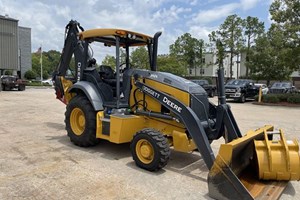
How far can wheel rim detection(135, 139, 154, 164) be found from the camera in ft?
16.4

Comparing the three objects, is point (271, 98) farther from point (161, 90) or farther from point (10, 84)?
point (10, 84)

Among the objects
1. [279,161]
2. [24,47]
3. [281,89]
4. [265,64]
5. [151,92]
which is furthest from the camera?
[24,47]

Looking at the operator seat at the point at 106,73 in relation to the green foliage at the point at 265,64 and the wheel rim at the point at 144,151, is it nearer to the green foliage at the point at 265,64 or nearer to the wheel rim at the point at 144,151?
the wheel rim at the point at 144,151

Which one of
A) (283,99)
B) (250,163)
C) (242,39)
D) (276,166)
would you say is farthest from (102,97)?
(242,39)

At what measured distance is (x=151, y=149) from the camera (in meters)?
4.98

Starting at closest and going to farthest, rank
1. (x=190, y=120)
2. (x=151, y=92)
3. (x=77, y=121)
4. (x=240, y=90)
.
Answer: (x=190, y=120)
(x=151, y=92)
(x=77, y=121)
(x=240, y=90)

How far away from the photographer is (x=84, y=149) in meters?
6.41

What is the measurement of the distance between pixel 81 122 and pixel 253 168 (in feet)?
Result: 12.6

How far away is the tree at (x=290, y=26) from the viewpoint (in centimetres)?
1945

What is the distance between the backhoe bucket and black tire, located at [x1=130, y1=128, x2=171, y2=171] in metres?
1.06

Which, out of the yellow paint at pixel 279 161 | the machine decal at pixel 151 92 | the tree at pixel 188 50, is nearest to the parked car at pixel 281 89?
the machine decal at pixel 151 92

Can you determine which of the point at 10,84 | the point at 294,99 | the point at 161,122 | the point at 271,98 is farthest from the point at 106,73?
the point at 10,84

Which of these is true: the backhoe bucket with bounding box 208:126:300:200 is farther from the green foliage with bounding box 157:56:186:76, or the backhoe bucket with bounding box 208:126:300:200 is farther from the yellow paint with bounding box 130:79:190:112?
the green foliage with bounding box 157:56:186:76

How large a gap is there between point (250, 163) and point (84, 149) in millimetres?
3482
